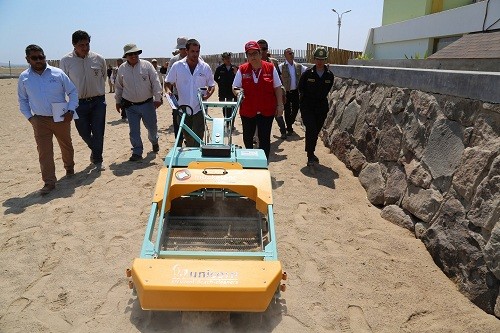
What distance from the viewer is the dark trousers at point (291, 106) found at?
780cm

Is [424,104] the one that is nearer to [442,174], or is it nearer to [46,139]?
[442,174]

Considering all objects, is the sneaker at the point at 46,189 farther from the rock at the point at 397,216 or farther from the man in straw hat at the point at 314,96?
the rock at the point at 397,216

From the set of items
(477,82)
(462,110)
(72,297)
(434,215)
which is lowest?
(72,297)

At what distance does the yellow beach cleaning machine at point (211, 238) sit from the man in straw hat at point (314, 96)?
1.71 m

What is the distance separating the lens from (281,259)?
3.43 m

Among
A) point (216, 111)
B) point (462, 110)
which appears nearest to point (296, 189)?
point (462, 110)

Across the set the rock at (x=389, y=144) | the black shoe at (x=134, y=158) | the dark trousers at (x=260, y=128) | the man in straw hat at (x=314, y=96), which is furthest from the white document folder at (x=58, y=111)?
the rock at (x=389, y=144)

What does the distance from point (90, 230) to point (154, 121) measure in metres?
2.83

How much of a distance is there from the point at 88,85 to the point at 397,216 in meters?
4.46

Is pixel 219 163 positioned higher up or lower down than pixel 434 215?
higher up

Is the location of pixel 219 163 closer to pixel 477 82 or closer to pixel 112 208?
pixel 112 208

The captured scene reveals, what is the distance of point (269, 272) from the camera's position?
97.8 inches

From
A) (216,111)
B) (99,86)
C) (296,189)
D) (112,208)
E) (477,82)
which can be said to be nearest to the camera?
(477,82)

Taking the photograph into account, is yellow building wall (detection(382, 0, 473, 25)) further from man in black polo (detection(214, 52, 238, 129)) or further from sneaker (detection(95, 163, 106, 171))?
sneaker (detection(95, 163, 106, 171))
